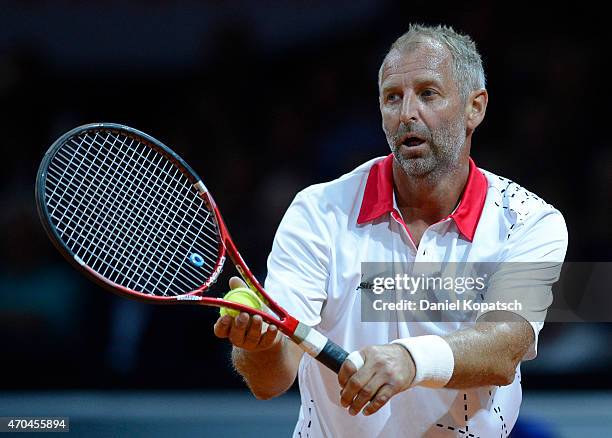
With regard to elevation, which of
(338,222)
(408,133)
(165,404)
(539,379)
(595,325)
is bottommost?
(165,404)

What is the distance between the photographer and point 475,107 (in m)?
2.52

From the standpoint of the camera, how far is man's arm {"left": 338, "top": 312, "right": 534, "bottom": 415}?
1834mm

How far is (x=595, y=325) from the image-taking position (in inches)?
150

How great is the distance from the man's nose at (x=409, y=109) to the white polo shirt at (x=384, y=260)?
0.17m

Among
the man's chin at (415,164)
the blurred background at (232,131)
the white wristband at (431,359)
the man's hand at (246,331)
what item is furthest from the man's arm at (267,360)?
the blurred background at (232,131)

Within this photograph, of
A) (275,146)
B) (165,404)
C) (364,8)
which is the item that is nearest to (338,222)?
(165,404)

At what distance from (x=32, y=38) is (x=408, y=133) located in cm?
250

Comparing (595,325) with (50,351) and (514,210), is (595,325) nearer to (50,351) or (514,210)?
(514,210)

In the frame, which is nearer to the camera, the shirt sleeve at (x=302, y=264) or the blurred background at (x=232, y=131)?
the shirt sleeve at (x=302, y=264)

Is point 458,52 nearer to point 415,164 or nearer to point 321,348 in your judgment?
Result: point 415,164

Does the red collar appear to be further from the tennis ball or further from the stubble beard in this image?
the tennis ball

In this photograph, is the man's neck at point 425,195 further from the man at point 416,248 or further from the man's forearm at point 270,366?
the man's forearm at point 270,366

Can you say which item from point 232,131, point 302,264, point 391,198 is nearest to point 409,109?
point 391,198

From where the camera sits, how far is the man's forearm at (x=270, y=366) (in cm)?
208
